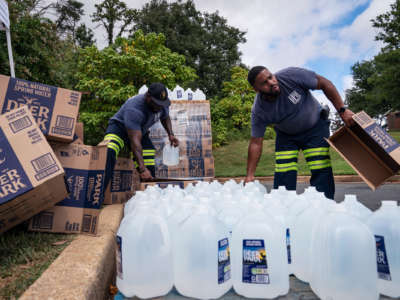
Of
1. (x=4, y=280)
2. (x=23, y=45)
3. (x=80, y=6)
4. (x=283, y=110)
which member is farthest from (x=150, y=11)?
(x=4, y=280)

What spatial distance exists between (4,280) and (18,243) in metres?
0.62

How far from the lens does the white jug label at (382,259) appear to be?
141cm

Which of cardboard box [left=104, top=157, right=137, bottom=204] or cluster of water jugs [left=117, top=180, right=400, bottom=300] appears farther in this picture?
cardboard box [left=104, top=157, right=137, bottom=204]

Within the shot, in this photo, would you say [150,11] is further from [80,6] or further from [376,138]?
[376,138]

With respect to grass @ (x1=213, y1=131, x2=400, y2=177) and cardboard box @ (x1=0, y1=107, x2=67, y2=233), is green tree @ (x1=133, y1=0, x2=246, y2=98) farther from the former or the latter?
cardboard box @ (x1=0, y1=107, x2=67, y2=233)

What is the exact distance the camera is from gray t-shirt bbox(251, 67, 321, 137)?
3.15m

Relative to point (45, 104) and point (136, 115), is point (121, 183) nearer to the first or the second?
point (136, 115)

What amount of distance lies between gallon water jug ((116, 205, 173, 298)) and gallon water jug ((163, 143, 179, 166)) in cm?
499

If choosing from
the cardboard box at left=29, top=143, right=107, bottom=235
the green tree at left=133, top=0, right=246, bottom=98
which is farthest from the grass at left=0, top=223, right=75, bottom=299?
the green tree at left=133, top=0, right=246, bottom=98

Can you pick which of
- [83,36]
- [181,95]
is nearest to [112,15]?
[83,36]

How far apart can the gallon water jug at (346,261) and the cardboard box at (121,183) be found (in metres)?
3.29

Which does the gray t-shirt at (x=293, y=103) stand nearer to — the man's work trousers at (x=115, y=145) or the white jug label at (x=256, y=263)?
the man's work trousers at (x=115, y=145)

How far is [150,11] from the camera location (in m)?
21.2

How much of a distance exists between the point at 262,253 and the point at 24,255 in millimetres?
1612
